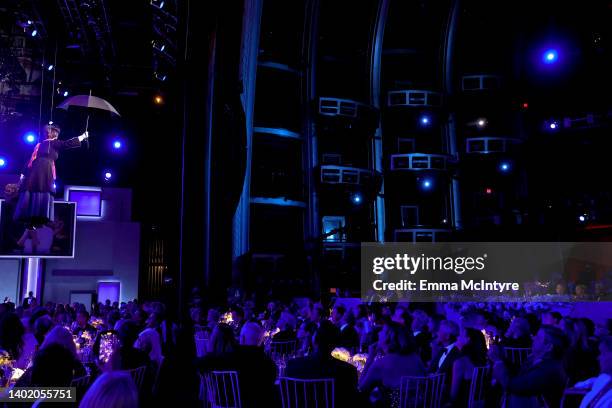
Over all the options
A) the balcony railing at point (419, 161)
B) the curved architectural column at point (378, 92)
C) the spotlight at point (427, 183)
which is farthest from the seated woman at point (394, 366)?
the spotlight at point (427, 183)

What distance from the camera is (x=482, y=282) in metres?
24.1

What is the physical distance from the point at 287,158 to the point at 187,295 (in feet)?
70.0

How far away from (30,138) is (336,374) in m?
17.8

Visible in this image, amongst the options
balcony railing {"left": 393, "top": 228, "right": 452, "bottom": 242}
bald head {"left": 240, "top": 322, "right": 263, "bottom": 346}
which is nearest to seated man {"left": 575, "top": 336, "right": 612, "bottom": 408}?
bald head {"left": 240, "top": 322, "right": 263, "bottom": 346}

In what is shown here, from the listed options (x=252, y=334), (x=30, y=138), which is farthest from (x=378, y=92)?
(x=252, y=334)

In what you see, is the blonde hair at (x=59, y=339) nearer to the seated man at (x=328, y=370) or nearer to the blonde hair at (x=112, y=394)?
the seated man at (x=328, y=370)

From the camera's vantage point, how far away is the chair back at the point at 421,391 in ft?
15.7

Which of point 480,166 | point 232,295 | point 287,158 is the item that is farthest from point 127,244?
point 480,166

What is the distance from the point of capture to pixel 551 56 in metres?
26.3

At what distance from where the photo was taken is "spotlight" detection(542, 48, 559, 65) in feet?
86.1

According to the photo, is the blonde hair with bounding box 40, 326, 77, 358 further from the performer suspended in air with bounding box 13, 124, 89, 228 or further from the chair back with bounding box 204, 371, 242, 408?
the performer suspended in air with bounding box 13, 124, 89, 228

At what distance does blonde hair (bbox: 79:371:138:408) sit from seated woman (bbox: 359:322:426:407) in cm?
329

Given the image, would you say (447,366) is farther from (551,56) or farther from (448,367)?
(551,56)

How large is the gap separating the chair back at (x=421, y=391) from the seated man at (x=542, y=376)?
0.61 m
